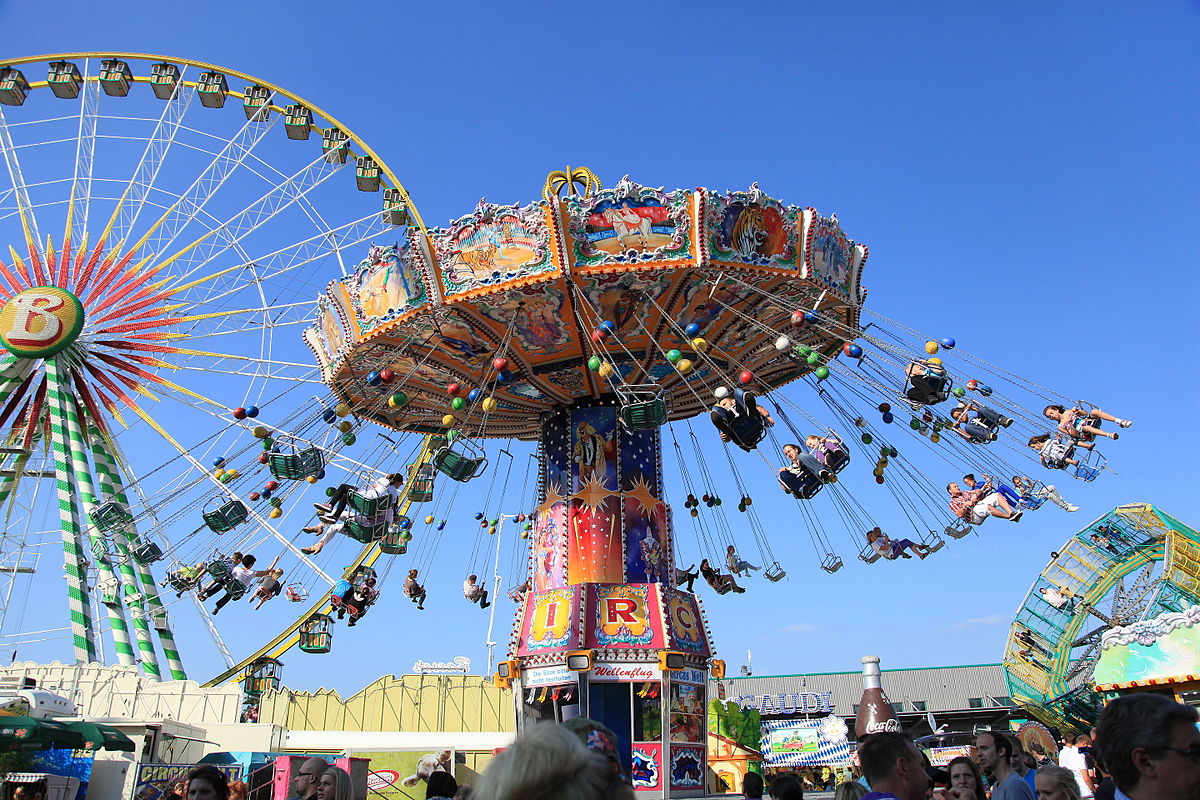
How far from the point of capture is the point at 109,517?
A: 1752 centimetres

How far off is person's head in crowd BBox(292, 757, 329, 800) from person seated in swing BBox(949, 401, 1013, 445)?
9.49 m

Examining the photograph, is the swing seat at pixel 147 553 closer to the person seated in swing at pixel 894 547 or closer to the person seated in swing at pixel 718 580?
the person seated in swing at pixel 718 580

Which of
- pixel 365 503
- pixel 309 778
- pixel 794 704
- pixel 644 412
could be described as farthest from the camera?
pixel 794 704

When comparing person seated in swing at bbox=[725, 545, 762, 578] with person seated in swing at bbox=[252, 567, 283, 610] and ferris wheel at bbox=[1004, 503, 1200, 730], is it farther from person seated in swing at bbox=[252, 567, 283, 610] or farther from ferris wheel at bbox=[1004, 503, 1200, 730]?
ferris wheel at bbox=[1004, 503, 1200, 730]

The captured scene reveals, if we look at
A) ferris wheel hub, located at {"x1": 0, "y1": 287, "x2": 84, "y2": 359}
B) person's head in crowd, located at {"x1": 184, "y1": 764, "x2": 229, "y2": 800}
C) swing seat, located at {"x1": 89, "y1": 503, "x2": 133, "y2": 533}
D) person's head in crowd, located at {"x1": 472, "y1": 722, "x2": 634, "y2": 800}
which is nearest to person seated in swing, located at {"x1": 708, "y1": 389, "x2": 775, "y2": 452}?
person's head in crowd, located at {"x1": 184, "y1": 764, "x2": 229, "y2": 800}

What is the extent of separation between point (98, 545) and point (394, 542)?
23.5 feet

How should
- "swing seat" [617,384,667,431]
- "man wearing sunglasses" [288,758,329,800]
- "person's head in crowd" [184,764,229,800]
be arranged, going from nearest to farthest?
"person's head in crowd" [184,764,229,800] < "man wearing sunglasses" [288,758,329,800] < "swing seat" [617,384,667,431]

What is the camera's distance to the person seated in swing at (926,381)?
11.4 m

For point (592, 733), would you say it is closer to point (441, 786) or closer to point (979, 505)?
point (441, 786)

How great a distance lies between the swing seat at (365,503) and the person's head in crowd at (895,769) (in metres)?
10.4

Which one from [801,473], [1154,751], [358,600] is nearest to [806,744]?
[358,600]

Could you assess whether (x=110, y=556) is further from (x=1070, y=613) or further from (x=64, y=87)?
(x=1070, y=613)

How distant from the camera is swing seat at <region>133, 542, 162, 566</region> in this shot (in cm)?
1725

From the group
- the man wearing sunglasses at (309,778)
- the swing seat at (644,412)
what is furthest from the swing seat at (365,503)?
the man wearing sunglasses at (309,778)
